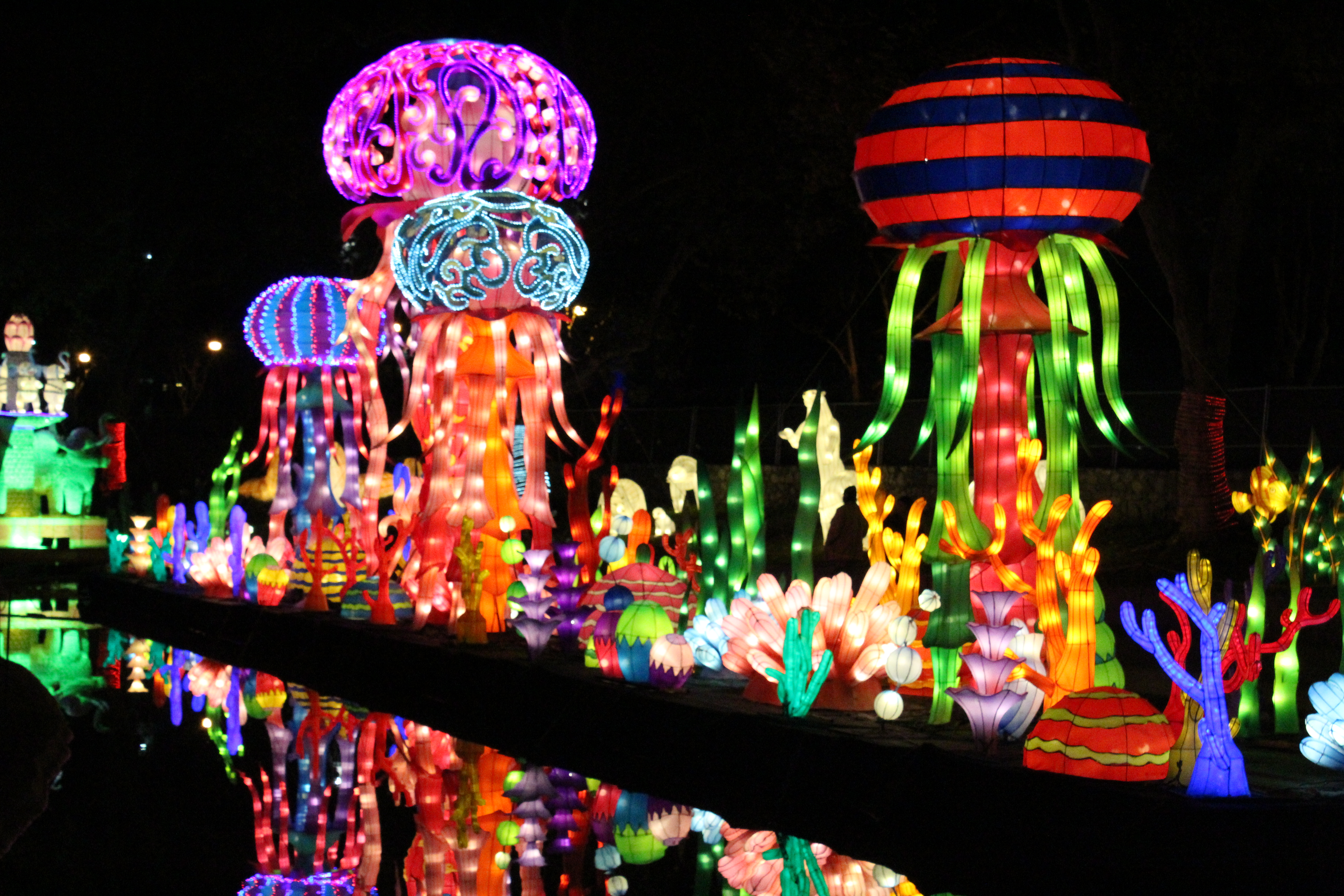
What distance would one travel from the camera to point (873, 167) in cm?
1019

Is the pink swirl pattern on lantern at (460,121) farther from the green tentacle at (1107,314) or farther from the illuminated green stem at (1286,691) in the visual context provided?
the illuminated green stem at (1286,691)

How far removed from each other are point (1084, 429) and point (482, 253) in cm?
1436

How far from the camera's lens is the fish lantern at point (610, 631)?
11281 millimetres

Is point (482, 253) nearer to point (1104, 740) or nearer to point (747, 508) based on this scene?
point (747, 508)

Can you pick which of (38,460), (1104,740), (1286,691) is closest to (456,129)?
A: (1286,691)

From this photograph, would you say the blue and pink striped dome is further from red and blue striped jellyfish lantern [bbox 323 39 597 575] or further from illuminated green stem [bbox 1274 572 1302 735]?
illuminated green stem [bbox 1274 572 1302 735]

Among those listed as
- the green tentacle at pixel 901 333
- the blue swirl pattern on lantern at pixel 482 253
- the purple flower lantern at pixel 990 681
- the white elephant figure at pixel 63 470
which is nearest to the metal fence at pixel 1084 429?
the blue swirl pattern on lantern at pixel 482 253

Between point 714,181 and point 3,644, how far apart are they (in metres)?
11.4

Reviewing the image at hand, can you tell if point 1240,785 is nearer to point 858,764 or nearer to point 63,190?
point 858,764

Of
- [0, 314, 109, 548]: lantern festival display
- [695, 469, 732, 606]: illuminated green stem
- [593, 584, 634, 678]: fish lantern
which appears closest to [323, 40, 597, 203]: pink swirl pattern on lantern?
[695, 469, 732, 606]: illuminated green stem

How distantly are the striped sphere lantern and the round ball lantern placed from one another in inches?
119

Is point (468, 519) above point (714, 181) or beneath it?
beneath

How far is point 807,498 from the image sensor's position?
1080 centimetres

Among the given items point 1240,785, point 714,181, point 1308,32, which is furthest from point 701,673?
point 714,181
